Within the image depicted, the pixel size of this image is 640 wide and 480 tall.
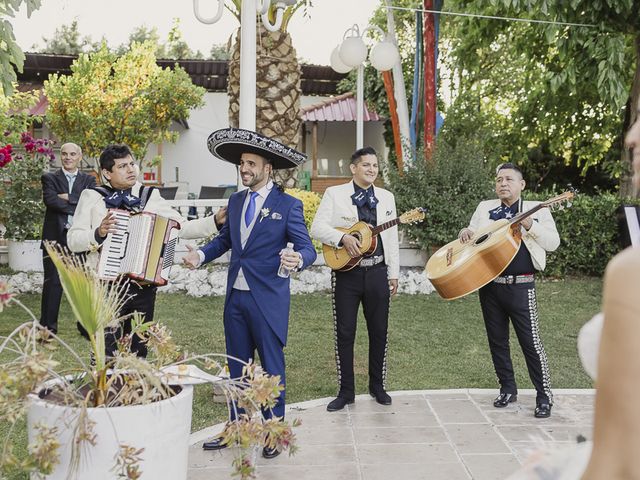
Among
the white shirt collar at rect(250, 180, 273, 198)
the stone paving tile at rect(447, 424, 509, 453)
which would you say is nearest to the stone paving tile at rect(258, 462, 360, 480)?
the stone paving tile at rect(447, 424, 509, 453)

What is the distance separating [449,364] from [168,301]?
4.68 m

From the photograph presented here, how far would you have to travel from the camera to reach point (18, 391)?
3.18 m

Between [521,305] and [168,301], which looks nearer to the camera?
[521,305]

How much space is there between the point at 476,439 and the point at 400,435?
56 cm

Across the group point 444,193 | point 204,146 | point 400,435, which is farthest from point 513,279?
point 204,146

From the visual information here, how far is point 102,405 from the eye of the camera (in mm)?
3424

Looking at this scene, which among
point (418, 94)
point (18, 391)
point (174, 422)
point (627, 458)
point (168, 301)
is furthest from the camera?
point (418, 94)

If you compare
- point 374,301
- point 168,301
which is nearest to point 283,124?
point 168,301

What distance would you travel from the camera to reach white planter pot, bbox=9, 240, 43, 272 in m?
12.2

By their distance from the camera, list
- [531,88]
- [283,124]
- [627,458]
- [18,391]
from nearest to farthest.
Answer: [627,458], [18,391], [283,124], [531,88]

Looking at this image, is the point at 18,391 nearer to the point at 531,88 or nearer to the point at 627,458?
the point at 627,458

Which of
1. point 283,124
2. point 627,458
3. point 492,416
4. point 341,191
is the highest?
point 283,124

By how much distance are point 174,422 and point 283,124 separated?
30.2 feet

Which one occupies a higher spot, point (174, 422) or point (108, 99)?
point (108, 99)
